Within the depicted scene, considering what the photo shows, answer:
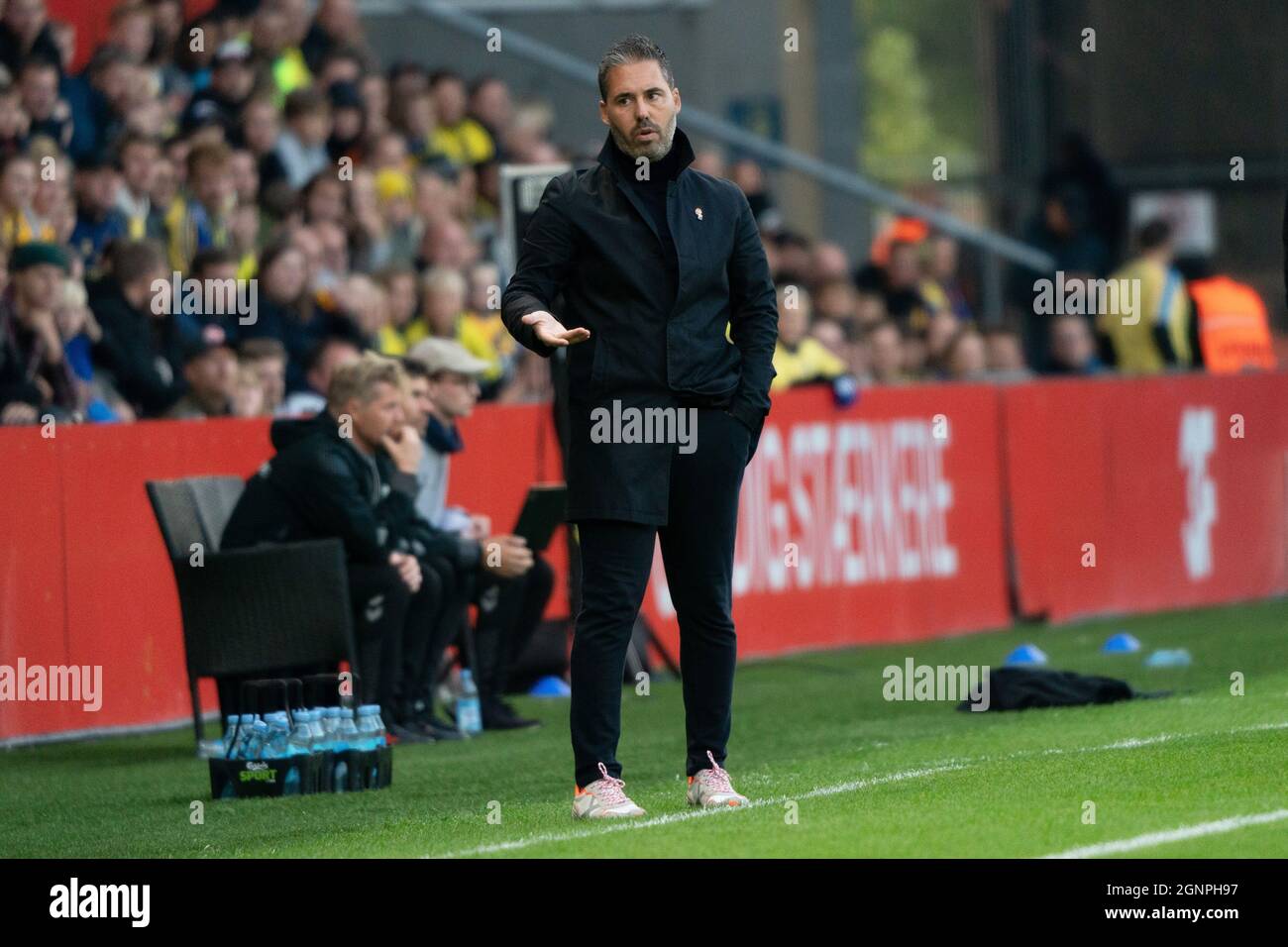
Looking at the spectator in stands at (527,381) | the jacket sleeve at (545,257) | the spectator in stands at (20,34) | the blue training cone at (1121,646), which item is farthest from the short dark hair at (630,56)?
the spectator in stands at (20,34)

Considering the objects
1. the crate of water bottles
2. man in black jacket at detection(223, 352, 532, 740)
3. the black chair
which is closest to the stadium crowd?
man in black jacket at detection(223, 352, 532, 740)

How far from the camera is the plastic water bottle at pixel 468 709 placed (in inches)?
480

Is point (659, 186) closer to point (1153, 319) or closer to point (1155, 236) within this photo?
point (1153, 319)

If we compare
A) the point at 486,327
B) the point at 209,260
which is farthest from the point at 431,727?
the point at 486,327

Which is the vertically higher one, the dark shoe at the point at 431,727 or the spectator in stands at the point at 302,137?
the spectator in stands at the point at 302,137

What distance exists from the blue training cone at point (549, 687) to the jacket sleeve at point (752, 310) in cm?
588

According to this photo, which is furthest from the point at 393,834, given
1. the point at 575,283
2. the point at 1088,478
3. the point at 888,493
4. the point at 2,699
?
the point at 1088,478

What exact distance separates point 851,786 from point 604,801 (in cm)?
117

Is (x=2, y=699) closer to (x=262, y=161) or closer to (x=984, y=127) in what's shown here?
(x=262, y=161)

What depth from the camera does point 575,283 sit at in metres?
8.03

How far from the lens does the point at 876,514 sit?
54.5 feet

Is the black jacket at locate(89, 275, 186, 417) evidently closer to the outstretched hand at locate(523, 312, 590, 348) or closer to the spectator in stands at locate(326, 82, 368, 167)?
the spectator in stands at locate(326, 82, 368, 167)

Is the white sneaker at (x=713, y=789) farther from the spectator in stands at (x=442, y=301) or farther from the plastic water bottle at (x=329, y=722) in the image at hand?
the spectator in stands at (x=442, y=301)
